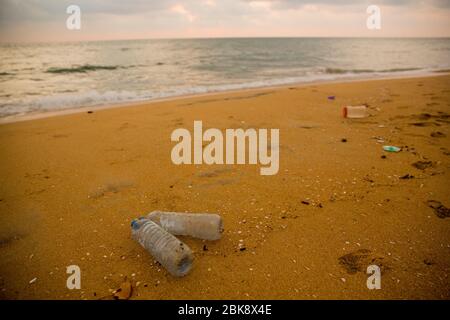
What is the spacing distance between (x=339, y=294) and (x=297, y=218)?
961 mm

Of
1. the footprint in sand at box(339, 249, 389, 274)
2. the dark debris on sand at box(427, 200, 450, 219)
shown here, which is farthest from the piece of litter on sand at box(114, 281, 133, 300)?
the dark debris on sand at box(427, 200, 450, 219)

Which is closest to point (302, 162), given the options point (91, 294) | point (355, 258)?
point (355, 258)

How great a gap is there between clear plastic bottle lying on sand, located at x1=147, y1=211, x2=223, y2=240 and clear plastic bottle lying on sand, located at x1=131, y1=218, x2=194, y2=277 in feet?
0.56

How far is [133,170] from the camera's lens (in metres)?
4.12

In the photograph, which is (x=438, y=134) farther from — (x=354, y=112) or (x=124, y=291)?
(x=124, y=291)

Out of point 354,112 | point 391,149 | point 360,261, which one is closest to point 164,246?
point 360,261

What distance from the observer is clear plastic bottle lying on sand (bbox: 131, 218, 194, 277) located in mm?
2219

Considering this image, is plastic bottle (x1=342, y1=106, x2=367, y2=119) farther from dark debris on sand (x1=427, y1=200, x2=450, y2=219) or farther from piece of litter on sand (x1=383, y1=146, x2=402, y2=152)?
dark debris on sand (x1=427, y1=200, x2=450, y2=219)

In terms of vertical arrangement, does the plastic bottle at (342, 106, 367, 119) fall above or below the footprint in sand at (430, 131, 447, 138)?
above

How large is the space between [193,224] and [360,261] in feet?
5.23

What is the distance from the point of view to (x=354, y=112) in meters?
6.69

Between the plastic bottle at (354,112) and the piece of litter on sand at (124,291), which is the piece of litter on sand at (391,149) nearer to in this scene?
the plastic bottle at (354,112)

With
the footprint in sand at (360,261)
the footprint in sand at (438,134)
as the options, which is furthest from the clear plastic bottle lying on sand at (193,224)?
the footprint in sand at (438,134)
